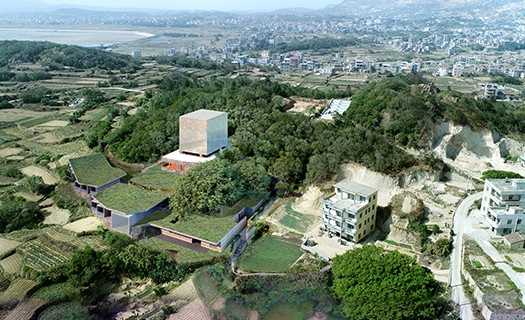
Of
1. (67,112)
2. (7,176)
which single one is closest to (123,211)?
(7,176)

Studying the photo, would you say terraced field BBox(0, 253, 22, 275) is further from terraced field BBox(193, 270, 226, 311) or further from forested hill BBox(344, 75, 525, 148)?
forested hill BBox(344, 75, 525, 148)

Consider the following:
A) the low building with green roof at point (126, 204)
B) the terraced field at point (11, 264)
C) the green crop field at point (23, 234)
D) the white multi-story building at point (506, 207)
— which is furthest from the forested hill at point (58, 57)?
the white multi-story building at point (506, 207)

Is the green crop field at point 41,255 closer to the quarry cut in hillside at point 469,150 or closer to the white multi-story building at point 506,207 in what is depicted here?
the white multi-story building at point 506,207

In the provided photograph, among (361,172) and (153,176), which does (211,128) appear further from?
(361,172)

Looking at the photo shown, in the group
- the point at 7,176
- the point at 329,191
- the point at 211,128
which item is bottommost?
the point at 7,176

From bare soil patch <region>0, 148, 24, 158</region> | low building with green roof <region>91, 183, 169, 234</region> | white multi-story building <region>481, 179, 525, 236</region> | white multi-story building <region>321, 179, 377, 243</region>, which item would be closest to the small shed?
white multi-story building <region>481, 179, 525, 236</region>

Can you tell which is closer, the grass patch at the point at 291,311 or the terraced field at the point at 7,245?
the grass patch at the point at 291,311
